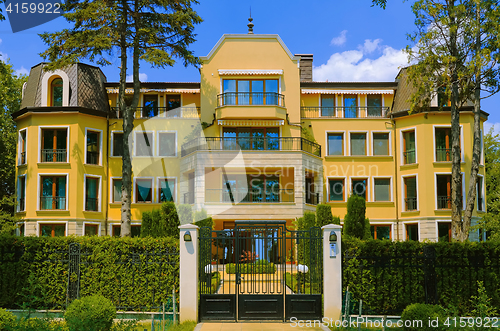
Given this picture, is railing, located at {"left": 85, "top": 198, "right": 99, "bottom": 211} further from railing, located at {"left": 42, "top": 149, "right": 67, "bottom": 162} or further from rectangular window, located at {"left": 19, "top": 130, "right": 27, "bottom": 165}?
rectangular window, located at {"left": 19, "top": 130, "right": 27, "bottom": 165}

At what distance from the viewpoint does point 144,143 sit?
30.1 meters

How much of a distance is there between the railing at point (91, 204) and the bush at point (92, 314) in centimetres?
1774

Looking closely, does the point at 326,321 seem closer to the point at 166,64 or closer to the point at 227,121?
the point at 166,64

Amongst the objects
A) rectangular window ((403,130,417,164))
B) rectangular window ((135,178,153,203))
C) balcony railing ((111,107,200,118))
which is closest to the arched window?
balcony railing ((111,107,200,118))

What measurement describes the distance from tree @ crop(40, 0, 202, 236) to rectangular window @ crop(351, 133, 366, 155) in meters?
11.3

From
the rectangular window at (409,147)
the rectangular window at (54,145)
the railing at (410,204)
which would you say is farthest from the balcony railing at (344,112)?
the rectangular window at (54,145)

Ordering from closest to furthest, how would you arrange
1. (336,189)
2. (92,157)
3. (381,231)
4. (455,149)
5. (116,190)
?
(455,149)
(92,157)
(116,190)
(381,231)
(336,189)

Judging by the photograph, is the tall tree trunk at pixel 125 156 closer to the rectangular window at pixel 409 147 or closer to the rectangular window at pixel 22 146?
the rectangular window at pixel 22 146

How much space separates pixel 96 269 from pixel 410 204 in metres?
20.1

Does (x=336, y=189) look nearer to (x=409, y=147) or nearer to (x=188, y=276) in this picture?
(x=409, y=147)

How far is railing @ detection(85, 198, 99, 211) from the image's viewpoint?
27.9 metres

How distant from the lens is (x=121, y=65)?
24.4 meters

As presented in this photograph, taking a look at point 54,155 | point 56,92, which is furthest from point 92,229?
point 56,92

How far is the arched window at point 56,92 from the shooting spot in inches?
1111
